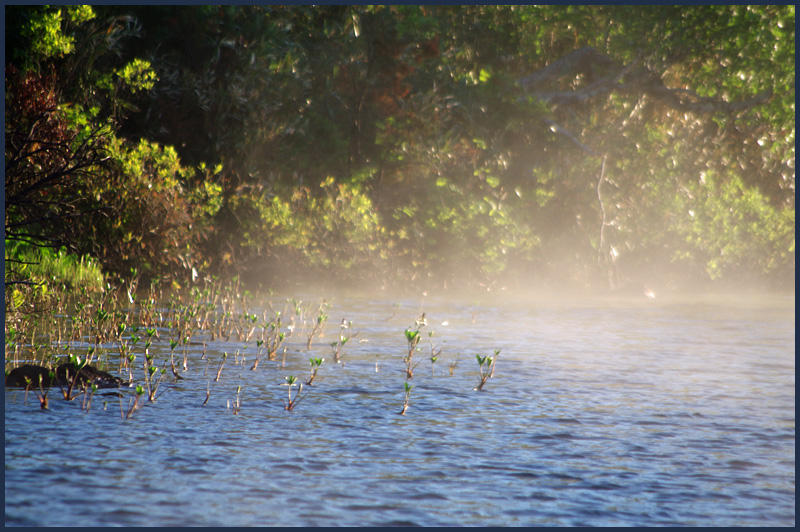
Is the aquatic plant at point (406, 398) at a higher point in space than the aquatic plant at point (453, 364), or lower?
lower

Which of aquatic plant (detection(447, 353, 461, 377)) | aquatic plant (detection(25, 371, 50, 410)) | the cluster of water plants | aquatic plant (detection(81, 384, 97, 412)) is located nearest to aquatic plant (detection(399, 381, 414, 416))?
the cluster of water plants

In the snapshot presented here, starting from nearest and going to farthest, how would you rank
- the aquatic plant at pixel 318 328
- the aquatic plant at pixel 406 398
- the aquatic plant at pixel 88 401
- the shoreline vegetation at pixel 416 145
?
the aquatic plant at pixel 88 401 → the aquatic plant at pixel 406 398 → the aquatic plant at pixel 318 328 → the shoreline vegetation at pixel 416 145

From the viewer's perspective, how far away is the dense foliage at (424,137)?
795 inches

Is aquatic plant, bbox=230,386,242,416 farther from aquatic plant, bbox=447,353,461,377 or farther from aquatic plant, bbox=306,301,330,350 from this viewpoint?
aquatic plant, bbox=306,301,330,350

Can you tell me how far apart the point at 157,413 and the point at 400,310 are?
45.4ft

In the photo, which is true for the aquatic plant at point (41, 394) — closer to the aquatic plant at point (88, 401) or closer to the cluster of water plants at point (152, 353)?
the cluster of water plants at point (152, 353)

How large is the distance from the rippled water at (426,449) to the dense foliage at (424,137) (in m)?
8.49

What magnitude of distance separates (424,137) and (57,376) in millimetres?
19472

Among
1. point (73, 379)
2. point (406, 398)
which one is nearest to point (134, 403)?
point (73, 379)

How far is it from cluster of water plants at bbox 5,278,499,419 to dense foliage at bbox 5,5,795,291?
2925 millimetres

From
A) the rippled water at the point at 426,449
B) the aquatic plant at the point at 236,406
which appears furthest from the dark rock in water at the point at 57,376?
the aquatic plant at the point at 236,406

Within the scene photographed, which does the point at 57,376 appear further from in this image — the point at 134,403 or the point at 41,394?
the point at 134,403

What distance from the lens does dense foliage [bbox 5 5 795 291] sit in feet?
66.3

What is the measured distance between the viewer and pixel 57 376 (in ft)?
32.8
